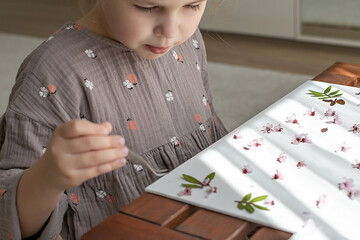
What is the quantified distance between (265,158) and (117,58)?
1.12 ft

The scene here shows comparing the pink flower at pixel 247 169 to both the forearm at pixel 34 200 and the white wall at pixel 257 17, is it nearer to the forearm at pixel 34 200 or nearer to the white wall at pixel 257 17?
the forearm at pixel 34 200

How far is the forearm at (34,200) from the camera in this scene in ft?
2.73

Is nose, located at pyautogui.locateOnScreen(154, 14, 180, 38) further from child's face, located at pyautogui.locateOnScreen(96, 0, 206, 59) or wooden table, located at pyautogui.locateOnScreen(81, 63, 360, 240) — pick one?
wooden table, located at pyautogui.locateOnScreen(81, 63, 360, 240)

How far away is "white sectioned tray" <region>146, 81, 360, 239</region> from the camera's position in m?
0.76

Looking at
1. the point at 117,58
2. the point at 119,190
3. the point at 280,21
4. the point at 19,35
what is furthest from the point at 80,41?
the point at 19,35

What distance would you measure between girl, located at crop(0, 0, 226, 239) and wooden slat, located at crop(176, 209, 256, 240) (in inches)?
4.3

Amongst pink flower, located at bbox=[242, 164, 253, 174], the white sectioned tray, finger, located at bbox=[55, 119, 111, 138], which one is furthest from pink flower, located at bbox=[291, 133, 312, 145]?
finger, located at bbox=[55, 119, 111, 138]

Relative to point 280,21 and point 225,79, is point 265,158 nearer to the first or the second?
point 225,79

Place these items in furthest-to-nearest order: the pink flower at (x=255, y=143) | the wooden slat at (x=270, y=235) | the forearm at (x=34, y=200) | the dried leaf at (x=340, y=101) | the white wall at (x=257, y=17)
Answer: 1. the white wall at (x=257, y=17)
2. the dried leaf at (x=340, y=101)
3. the pink flower at (x=255, y=143)
4. the forearm at (x=34, y=200)
5. the wooden slat at (x=270, y=235)

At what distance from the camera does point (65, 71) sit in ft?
3.40

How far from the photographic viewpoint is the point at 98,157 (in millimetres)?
745

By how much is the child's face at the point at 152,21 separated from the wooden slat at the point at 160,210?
0.82ft

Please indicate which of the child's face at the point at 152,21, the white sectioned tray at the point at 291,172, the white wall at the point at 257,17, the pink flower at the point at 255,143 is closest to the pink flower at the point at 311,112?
the white sectioned tray at the point at 291,172

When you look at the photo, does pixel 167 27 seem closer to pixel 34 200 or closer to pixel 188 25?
pixel 188 25
